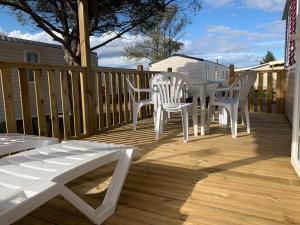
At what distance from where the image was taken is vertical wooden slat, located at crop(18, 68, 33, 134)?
112 inches

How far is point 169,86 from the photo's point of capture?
3498mm

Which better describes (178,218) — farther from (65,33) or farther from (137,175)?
(65,33)

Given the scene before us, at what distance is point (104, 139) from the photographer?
3.78 metres

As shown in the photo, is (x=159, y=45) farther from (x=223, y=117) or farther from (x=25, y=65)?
(x=25, y=65)

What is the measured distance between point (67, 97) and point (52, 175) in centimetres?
234

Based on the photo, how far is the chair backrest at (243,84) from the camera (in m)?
3.68

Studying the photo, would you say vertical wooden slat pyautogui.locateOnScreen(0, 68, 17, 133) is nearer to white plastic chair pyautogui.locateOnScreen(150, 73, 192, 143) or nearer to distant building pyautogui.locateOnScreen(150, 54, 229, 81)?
white plastic chair pyautogui.locateOnScreen(150, 73, 192, 143)

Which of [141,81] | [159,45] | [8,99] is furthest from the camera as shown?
[159,45]

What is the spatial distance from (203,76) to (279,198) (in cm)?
1379

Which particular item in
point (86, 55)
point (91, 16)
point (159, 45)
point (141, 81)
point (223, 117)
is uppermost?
point (159, 45)

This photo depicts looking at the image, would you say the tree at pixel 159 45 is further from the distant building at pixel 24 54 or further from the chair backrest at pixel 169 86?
the chair backrest at pixel 169 86

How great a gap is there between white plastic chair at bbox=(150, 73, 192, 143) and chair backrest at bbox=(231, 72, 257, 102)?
2.40ft

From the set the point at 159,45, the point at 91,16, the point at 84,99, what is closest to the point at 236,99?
the point at 84,99

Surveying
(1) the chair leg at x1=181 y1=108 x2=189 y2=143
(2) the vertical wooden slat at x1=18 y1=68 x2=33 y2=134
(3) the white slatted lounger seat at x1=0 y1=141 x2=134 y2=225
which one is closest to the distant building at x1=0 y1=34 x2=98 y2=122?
(2) the vertical wooden slat at x1=18 y1=68 x2=33 y2=134
